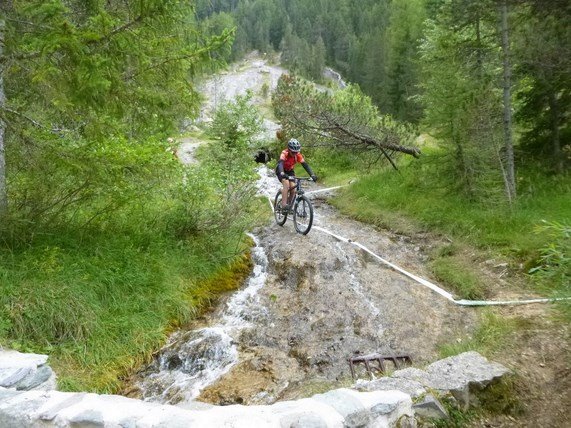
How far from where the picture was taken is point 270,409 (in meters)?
3.47

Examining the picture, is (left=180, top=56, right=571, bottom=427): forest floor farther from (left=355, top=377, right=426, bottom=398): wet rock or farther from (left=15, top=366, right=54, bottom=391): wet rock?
(left=15, top=366, right=54, bottom=391): wet rock

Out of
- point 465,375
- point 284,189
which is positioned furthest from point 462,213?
point 465,375

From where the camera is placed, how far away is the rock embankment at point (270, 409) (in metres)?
3.30

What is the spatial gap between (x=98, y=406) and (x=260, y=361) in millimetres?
2521

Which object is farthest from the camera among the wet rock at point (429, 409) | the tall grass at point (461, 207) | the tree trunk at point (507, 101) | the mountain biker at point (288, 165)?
the mountain biker at point (288, 165)

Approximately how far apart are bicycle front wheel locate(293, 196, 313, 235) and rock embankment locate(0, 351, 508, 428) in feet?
19.8

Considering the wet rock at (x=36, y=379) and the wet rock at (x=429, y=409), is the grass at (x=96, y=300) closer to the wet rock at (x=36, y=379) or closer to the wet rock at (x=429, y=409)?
the wet rock at (x=36, y=379)

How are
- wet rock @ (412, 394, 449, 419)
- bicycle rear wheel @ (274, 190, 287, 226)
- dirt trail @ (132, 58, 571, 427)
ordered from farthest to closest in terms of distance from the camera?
bicycle rear wheel @ (274, 190, 287, 226)
dirt trail @ (132, 58, 571, 427)
wet rock @ (412, 394, 449, 419)

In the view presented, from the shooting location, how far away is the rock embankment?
330 centimetres

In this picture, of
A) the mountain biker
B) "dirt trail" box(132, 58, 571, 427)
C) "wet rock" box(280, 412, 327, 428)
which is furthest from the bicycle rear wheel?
"wet rock" box(280, 412, 327, 428)

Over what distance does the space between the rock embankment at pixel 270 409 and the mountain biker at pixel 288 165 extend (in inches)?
252

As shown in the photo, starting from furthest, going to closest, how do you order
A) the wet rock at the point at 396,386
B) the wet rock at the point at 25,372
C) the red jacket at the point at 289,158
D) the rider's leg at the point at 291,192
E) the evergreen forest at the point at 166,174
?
the rider's leg at the point at 291,192
the red jacket at the point at 289,158
the evergreen forest at the point at 166,174
the wet rock at the point at 25,372
the wet rock at the point at 396,386

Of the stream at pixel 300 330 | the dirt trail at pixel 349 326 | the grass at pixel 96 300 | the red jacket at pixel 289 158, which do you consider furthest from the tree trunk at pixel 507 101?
the grass at pixel 96 300

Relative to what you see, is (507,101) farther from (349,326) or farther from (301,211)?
(349,326)
